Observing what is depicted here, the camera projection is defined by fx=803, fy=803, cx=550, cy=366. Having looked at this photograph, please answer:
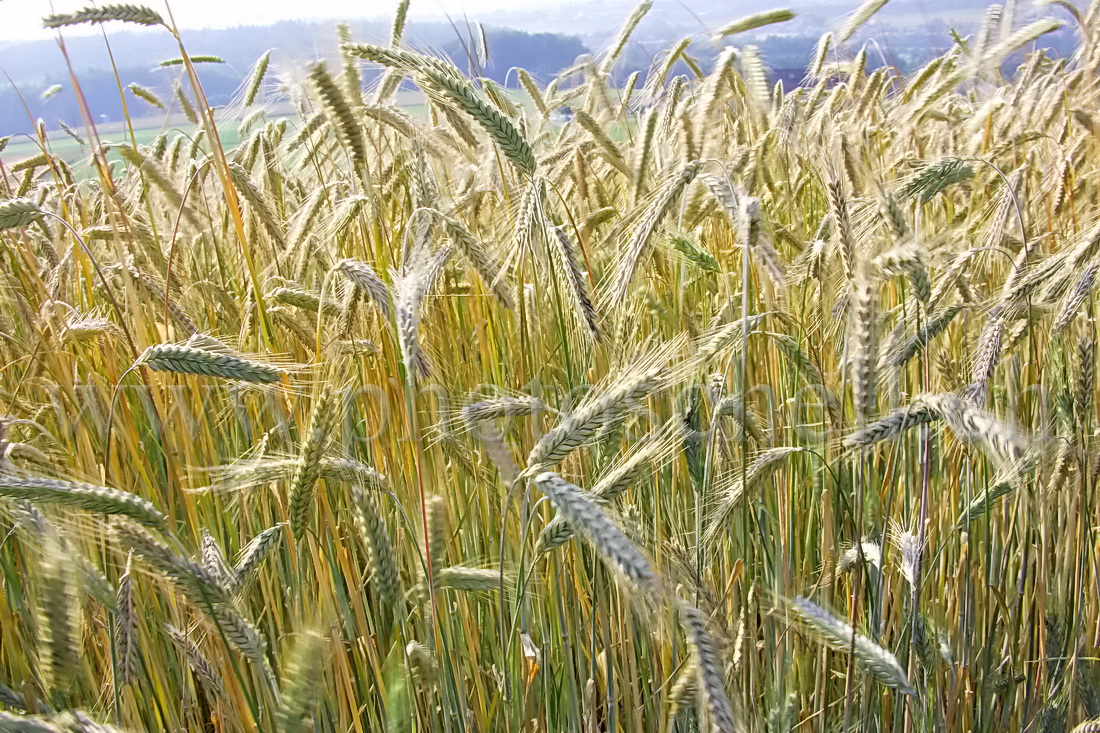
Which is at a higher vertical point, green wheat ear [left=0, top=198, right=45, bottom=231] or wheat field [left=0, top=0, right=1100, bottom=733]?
green wheat ear [left=0, top=198, right=45, bottom=231]

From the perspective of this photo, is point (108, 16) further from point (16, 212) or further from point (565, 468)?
point (565, 468)

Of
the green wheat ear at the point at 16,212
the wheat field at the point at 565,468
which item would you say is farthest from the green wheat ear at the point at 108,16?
the green wheat ear at the point at 16,212

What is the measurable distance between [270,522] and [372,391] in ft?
1.29

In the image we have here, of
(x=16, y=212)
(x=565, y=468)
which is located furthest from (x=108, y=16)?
(x=565, y=468)

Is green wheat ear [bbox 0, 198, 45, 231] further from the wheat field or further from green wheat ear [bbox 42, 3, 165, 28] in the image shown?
green wheat ear [bbox 42, 3, 165, 28]

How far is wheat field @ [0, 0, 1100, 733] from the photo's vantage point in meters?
1.22

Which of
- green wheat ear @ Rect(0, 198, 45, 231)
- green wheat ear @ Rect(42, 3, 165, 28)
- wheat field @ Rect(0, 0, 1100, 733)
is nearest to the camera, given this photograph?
wheat field @ Rect(0, 0, 1100, 733)

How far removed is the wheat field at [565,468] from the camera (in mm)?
1218

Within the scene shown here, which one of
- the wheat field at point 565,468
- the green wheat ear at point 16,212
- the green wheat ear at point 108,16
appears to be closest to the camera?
the wheat field at point 565,468

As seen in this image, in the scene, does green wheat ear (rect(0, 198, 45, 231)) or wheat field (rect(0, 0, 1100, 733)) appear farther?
green wheat ear (rect(0, 198, 45, 231))

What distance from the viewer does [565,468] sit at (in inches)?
65.9

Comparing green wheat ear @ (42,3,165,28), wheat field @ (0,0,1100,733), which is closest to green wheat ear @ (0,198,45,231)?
wheat field @ (0,0,1100,733)

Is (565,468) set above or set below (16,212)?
below

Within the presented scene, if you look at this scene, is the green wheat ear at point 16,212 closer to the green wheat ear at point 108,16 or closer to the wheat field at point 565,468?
the wheat field at point 565,468
